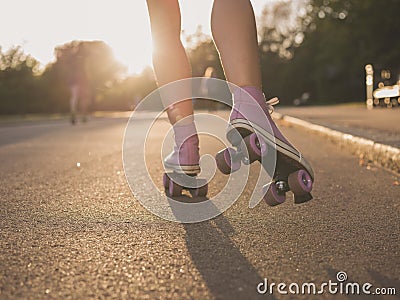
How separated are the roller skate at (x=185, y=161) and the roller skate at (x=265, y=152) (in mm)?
377

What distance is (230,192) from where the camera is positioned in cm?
312

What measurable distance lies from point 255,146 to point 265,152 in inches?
1.6

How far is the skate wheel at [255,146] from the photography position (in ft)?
6.95

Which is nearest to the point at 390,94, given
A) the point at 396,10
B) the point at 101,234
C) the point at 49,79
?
the point at 101,234

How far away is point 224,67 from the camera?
2479mm

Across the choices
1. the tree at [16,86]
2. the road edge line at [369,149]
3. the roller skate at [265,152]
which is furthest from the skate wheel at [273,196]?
the tree at [16,86]

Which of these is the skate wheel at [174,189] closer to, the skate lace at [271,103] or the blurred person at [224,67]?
the blurred person at [224,67]

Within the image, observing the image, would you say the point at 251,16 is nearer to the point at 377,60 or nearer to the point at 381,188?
the point at 381,188

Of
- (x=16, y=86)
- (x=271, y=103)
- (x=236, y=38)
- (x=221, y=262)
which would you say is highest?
(x=236, y=38)

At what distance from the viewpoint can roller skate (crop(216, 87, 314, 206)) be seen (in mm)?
2125

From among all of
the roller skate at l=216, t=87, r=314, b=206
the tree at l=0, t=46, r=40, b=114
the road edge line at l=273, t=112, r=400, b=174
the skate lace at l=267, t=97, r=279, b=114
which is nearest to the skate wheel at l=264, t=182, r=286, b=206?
the roller skate at l=216, t=87, r=314, b=206

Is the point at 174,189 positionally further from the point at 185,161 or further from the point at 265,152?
the point at 265,152

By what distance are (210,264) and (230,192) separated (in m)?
1.40

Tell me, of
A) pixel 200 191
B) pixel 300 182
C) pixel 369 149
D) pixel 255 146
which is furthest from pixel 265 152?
pixel 369 149
